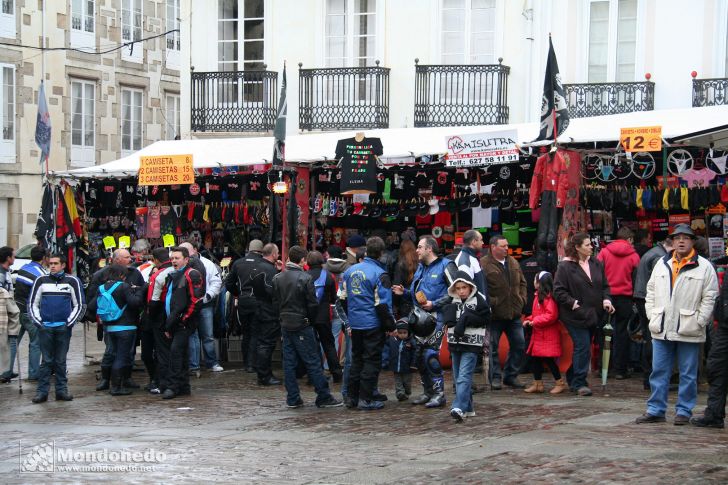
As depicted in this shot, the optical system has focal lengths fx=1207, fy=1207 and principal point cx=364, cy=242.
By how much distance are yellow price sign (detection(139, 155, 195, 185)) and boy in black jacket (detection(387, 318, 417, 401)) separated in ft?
19.5

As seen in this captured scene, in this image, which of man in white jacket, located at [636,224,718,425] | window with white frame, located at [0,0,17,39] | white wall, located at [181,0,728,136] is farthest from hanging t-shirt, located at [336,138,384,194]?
window with white frame, located at [0,0,17,39]

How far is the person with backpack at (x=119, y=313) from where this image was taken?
1400cm

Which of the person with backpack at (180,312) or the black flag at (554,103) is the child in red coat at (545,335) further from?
the person with backpack at (180,312)

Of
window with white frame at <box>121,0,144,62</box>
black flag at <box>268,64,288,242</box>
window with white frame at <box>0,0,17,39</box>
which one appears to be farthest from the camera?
window with white frame at <box>121,0,144,62</box>

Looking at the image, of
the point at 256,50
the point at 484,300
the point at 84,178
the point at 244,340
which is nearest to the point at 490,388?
the point at 484,300

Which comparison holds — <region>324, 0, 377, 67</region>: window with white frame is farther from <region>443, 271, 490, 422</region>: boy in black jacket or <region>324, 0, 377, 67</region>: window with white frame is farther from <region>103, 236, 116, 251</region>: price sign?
<region>443, 271, 490, 422</region>: boy in black jacket

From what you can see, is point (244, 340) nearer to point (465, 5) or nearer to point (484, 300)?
point (484, 300)

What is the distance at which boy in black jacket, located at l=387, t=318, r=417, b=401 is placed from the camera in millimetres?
12203

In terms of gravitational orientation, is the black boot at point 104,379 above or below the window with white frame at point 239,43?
below

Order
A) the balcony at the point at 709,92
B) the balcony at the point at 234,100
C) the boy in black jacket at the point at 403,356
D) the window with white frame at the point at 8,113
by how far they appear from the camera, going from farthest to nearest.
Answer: the window with white frame at the point at 8,113, the balcony at the point at 234,100, the balcony at the point at 709,92, the boy in black jacket at the point at 403,356

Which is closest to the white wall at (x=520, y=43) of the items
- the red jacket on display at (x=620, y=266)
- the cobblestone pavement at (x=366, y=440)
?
the red jacket on display at (x=620, y=266)

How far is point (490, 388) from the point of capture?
44.7ft

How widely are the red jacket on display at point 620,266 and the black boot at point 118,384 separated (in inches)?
229

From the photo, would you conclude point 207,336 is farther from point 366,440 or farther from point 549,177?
point 366,440
